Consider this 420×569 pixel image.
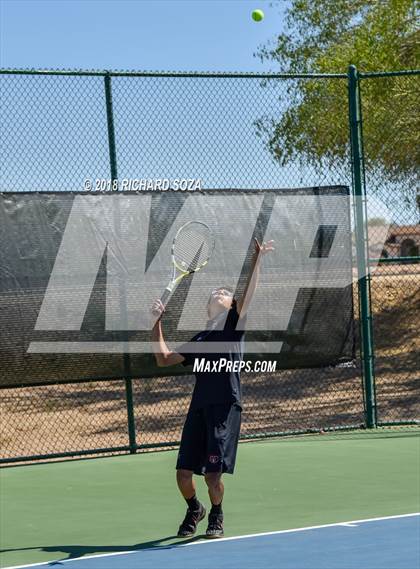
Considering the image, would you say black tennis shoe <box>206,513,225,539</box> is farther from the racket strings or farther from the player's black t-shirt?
the racket strings

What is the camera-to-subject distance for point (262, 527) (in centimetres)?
792

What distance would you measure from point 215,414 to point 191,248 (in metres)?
2.56

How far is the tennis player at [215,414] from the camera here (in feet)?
25.2

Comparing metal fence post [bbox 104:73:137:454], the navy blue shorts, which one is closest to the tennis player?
the navy blue shorts

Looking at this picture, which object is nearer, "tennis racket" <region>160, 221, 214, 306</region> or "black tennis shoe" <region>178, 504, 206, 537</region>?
"black tennis shoe" <region>178, 504, 206, 537</region>

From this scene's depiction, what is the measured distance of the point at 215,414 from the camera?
7746mm

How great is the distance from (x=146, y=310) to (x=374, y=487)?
2.73 m

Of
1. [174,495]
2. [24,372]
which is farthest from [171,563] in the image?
[24,372]

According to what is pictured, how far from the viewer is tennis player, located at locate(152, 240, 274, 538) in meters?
7.68

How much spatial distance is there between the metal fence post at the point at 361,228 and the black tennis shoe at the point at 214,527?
4491 mm

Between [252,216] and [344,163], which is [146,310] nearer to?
[252,216]

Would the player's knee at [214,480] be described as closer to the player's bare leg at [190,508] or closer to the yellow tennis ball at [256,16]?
the player's bare leg at [190,508]

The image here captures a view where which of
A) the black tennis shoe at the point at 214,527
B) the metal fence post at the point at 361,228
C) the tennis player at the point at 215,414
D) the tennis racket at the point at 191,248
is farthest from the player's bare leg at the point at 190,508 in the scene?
the metal fence post at the point at 361,228

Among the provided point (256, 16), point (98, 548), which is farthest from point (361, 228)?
point (98, 548)
